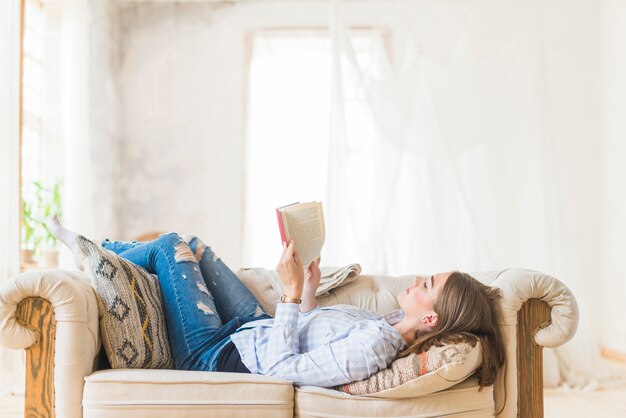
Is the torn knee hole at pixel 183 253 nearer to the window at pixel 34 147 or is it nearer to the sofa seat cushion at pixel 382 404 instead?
the sofa seat cushion at pixel 382 404

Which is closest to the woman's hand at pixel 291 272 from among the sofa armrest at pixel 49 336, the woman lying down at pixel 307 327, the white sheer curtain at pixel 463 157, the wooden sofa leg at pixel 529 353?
the woman lying down at pixel 307 327

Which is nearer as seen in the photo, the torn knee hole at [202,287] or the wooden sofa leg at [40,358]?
the wooden sofa leg at [40,358]

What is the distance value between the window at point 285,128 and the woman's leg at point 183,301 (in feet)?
9.21

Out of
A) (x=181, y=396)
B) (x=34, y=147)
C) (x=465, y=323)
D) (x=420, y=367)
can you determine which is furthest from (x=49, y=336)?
(x=34, y=147)

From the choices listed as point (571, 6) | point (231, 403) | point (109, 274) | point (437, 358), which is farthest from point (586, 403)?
point (571, 6)

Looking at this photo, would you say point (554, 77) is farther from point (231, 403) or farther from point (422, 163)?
point (231, 403)

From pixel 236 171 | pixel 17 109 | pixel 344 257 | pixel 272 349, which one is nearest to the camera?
pixel 272 349

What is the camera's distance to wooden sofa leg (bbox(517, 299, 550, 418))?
2.11 metres

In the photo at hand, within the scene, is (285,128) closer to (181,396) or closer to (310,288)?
(310,288)

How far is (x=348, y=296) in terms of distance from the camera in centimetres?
257

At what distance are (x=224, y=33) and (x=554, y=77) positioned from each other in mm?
2499

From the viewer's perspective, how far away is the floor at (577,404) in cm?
315

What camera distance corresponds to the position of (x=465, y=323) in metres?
1.96

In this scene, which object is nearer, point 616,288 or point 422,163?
point 422,163
